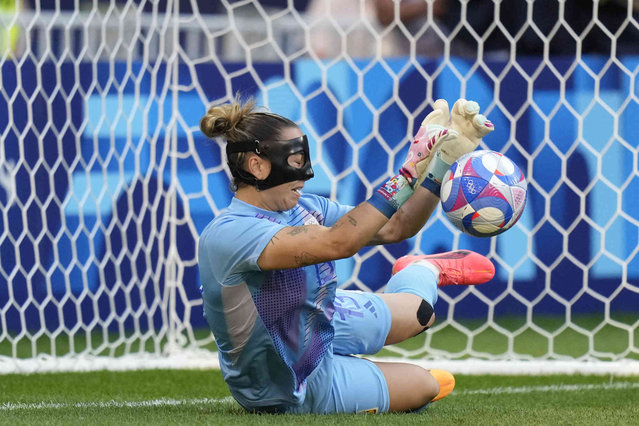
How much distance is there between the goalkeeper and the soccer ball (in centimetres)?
6

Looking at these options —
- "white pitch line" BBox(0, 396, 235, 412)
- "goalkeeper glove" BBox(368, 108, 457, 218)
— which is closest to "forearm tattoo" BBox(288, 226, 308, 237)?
"goalkeeper glove" BBox(368, 108, 457, 218)

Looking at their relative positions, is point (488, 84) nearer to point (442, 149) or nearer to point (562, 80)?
point (562, 80)

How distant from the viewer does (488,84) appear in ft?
19.9

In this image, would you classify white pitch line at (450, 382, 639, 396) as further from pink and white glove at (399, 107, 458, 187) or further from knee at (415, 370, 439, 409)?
pink and white glove at (399, 107, 458, 187)

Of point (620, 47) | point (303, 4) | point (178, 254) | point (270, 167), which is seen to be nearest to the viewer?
point (270, 167)

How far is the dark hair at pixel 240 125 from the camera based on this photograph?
3307 mm

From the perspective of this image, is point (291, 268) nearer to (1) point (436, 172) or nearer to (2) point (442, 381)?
(1) point (436, 172)

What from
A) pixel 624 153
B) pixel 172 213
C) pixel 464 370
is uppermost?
pixel 624 153

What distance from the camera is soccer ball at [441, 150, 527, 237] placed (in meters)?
3.36

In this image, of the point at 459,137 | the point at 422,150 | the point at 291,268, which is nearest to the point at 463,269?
the point at 459,137

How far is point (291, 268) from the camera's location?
3.19 meters

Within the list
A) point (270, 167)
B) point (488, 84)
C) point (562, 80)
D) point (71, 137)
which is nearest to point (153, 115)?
point (71, 137)

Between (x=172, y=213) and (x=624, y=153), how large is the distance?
2.52 meters

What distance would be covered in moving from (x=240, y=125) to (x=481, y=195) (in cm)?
80
